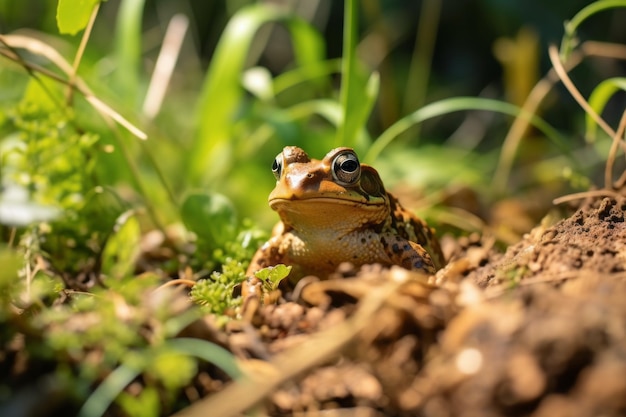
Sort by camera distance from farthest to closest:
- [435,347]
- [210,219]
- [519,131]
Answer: [519,131], [210,219], [435,347]

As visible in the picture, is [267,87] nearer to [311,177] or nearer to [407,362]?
[311,177]

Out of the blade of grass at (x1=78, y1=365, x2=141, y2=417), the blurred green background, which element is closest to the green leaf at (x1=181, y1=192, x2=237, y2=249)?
the blurred green background

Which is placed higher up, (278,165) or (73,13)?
(73,13)

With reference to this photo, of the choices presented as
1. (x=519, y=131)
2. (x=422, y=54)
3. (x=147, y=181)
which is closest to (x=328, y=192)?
(x=519, y=131)

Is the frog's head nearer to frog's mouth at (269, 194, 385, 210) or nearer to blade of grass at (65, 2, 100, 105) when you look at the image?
frog's mouth at (269, 194, 385, 210)

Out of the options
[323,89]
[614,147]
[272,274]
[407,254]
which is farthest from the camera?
[323,89]

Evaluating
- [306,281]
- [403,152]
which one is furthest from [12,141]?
[403,152]

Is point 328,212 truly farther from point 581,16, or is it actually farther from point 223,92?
point 223,92
